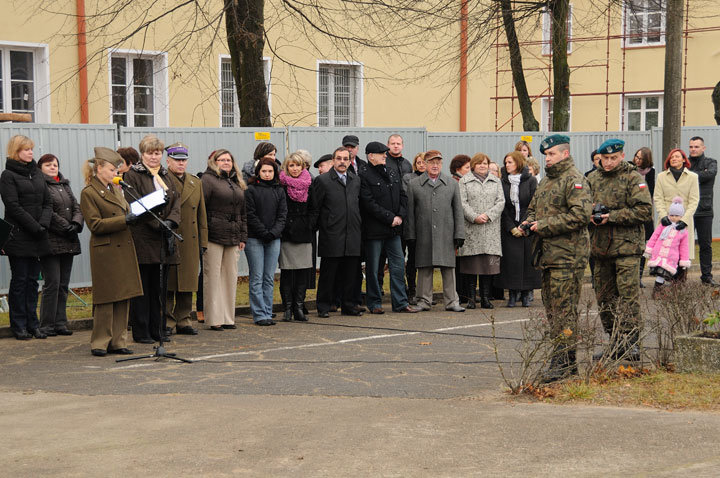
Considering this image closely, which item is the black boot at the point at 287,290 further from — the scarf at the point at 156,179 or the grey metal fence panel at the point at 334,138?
the grey metal fence panel at the point at 334,138

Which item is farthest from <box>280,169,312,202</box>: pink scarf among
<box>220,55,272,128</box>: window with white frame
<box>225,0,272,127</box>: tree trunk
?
<box>220,55,272,128</box>: window with white frame

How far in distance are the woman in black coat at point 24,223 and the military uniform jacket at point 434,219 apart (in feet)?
15.3

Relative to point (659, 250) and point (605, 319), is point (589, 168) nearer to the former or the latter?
point (659, 250)

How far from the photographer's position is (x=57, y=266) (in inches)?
471

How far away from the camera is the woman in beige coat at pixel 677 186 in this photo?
1538cm

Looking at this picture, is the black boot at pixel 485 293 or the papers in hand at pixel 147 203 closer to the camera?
the papers in hand at pixel 147 203

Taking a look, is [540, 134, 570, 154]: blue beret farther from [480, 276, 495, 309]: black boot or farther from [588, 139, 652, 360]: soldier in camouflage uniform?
[480, 276, 495, 309]: black boot

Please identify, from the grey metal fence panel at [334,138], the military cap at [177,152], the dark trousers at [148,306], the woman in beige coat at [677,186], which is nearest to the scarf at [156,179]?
the military cap at [177,152]

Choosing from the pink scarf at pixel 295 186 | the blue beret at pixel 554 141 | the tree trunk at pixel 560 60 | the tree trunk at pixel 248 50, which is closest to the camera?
the blue beret at pixel 554 141

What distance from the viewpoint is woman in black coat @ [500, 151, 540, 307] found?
47.0 feet

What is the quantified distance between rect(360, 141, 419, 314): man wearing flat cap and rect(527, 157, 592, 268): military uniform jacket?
4.77 m

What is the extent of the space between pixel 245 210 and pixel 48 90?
8238mm

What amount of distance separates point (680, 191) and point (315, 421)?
961 cm

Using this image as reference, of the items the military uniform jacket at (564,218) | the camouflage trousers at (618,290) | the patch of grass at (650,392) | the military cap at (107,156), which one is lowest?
the patch of grass at (650,392)
